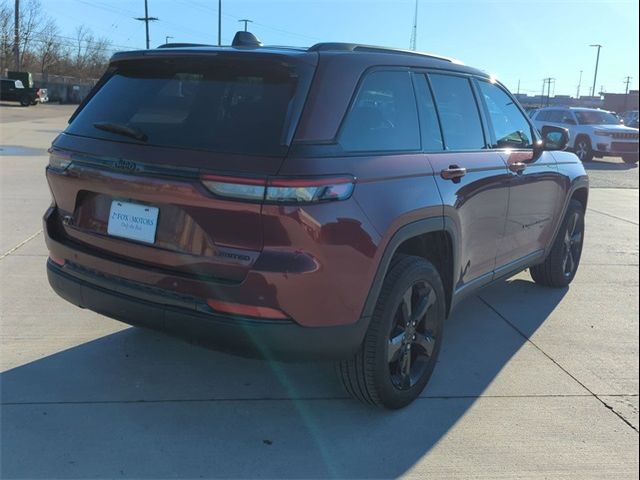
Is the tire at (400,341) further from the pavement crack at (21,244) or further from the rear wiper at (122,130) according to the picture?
the pavement crack at (21,244)

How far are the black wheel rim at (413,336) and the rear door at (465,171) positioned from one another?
1.13 feet

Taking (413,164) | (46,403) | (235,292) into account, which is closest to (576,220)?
(413,164)

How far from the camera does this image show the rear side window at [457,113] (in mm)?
3605

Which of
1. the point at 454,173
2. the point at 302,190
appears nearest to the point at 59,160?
the point at 302,190

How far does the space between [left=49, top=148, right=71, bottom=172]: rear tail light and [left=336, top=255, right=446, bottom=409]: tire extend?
1765mm

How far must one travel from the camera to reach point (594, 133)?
779 inches

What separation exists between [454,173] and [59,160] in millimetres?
2187

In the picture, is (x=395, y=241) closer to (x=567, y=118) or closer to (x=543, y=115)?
(x=567, y=118)

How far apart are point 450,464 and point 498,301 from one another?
106 inches

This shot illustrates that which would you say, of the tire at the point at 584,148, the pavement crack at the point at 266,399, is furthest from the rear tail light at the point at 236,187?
the tire at the point at 584,148

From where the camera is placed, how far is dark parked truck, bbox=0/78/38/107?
40728mm

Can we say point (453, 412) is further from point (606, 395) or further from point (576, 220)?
point (576, 220)

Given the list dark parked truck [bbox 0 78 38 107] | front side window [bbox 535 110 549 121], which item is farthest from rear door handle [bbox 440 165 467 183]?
dark parked truck [bbox 0 78 38 107]

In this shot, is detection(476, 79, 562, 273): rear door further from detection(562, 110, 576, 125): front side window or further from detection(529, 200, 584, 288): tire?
detection(562, 110, 576, 125): front side window
